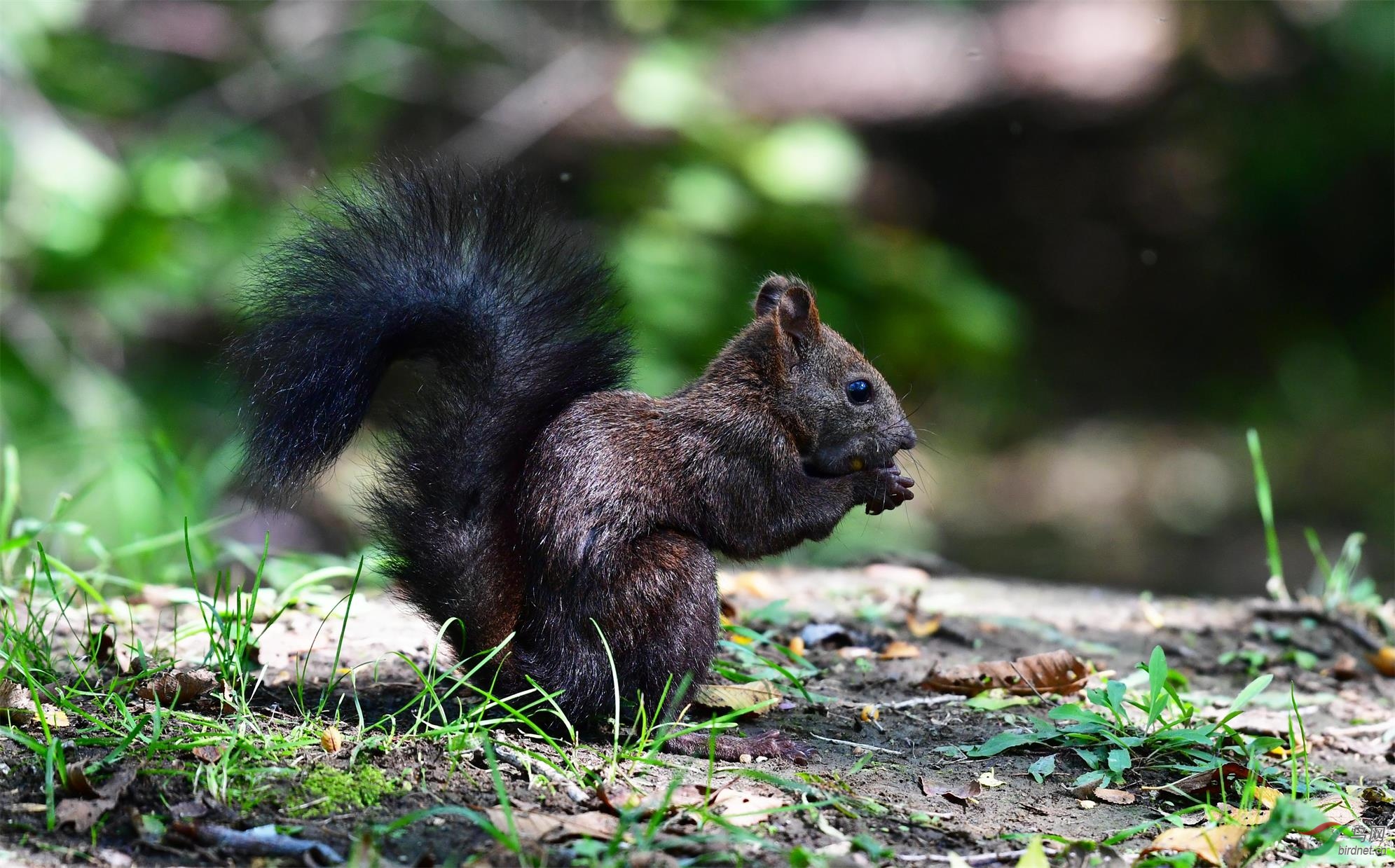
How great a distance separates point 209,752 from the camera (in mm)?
2264

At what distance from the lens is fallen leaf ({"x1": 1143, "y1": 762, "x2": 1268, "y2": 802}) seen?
257 centimetres

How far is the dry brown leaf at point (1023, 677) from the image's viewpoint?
3.16 m

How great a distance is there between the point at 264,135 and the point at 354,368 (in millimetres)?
6123

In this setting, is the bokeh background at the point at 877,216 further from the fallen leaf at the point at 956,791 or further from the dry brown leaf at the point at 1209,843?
the dry brown leaf at the point at 1209,843

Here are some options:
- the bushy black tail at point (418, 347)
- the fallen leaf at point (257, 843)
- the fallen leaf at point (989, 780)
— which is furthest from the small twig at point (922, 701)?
the fallen leaf at point (257, 843)

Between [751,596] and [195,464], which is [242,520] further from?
[751,596]

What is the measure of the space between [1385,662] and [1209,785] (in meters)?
1.59

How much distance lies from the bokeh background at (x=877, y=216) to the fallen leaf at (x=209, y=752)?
1.34 meters

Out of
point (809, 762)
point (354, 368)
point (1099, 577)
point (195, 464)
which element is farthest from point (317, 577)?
point (1099, 577)

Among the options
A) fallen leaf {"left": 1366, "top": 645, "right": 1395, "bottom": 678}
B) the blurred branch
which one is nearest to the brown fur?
fallen leaf {"left": 1366, "top": 645, "right": 1395, "bottom": 678}

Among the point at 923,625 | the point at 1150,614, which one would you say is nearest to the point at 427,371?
the point at 923,625

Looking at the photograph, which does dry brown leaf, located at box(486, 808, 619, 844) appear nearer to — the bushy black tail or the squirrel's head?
the bushy black tail

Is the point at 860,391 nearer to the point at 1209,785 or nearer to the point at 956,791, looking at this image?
the point at 956,791

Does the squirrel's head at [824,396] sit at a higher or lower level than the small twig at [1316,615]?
higher
